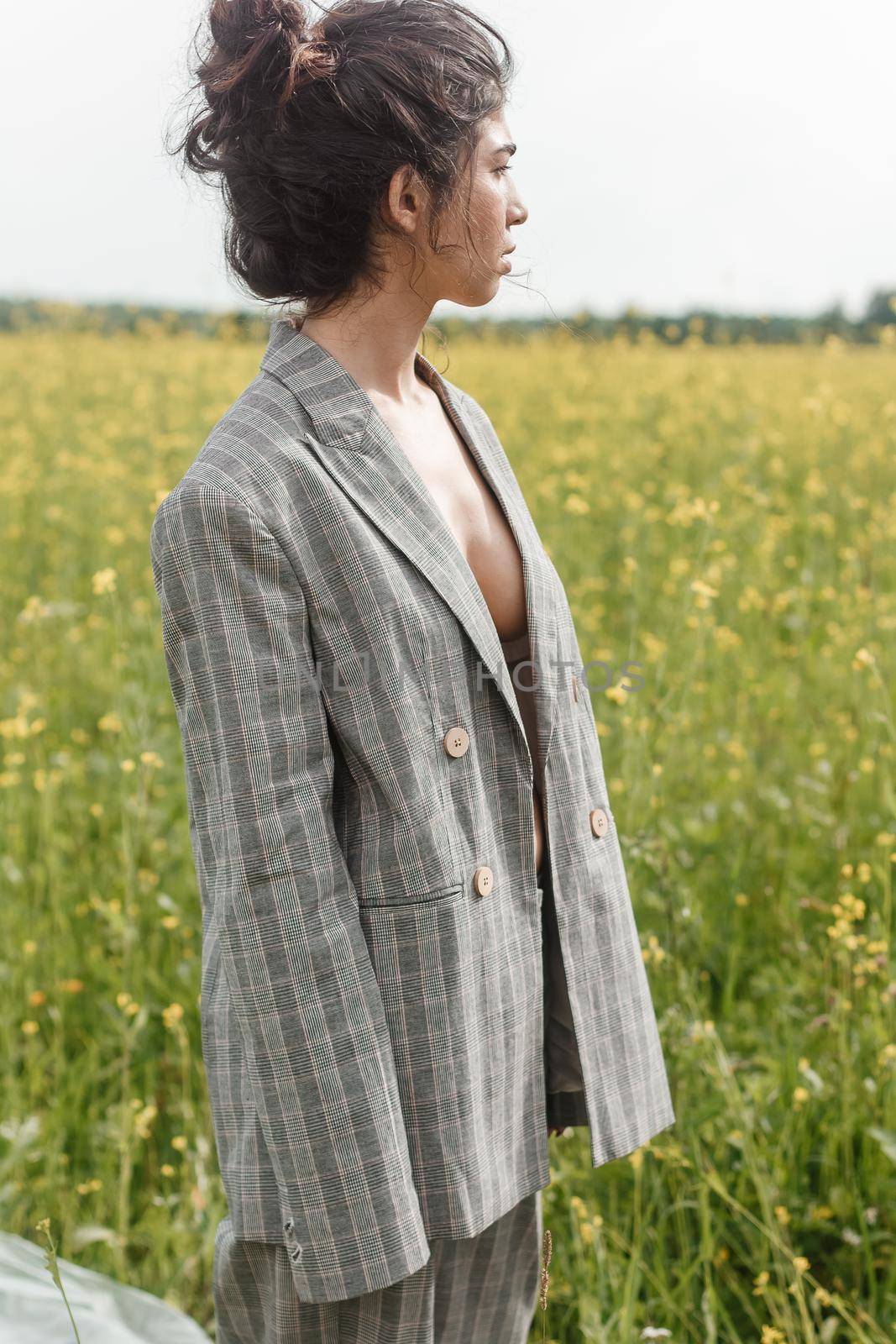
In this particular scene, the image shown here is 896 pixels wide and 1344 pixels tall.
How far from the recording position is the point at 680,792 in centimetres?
272

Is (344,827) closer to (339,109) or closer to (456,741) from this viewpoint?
(456,741)

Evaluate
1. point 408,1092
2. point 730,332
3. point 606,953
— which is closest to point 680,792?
point 606,953

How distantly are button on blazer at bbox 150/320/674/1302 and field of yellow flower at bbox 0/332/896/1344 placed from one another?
26 centimetres

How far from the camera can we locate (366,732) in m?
1.05

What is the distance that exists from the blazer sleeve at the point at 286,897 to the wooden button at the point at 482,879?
0.41ft

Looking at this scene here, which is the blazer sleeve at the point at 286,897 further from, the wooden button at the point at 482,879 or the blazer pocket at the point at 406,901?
the wooden button at the point at 482,879

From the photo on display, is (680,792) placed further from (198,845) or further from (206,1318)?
(198,845)

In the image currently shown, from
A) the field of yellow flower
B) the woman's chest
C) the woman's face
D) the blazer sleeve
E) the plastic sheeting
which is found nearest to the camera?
the blazer sleeve

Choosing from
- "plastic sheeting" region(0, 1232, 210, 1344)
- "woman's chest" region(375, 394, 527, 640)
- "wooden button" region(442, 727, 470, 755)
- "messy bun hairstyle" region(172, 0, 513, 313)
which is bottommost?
"plastic sheeting" region(0, 1232, 210, 1344)

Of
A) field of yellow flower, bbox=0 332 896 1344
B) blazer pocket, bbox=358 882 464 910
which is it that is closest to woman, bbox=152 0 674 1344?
blazer pocket, bbox=358 882 464 910

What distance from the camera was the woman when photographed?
3.34 feet

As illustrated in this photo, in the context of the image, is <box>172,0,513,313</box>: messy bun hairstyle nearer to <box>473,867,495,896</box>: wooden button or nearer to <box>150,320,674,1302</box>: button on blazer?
<box>150,320,674,1302</box>: button on blazer

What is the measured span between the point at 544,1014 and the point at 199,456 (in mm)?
701

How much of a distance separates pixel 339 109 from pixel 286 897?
0.70m
